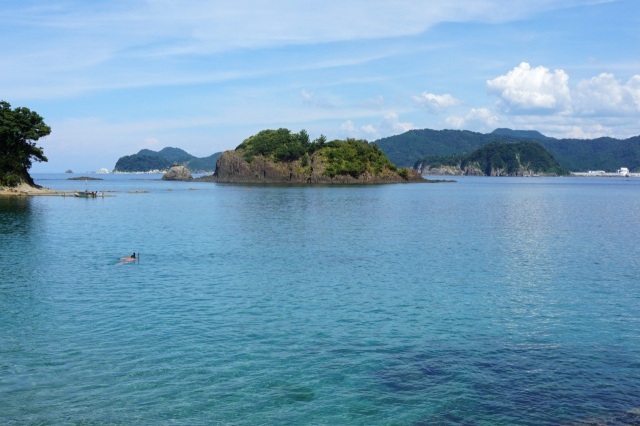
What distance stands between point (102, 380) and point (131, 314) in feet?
36.6

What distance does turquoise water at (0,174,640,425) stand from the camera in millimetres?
22094

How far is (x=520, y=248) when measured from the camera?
2616 inches

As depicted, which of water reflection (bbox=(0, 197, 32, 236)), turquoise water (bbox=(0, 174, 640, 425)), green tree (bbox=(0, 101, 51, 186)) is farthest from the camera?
green tree (bbox=(0, 101, 51, 186))

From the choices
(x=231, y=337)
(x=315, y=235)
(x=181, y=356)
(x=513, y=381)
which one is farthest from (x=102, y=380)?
(x=315, y=235)

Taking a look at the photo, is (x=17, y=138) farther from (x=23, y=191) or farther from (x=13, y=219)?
(x=13, y=219)

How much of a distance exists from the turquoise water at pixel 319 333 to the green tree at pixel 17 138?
331 ft

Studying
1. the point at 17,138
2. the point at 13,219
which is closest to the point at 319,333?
the point at 13,219

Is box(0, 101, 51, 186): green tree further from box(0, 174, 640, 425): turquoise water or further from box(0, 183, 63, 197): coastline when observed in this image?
box(0, 174, 640, 425): turquoise water

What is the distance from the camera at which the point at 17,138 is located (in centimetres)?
15588

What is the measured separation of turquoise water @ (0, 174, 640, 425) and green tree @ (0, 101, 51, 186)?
331ft

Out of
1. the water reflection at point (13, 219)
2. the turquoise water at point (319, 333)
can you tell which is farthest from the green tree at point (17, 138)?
the turquoise water at point (319, 333)

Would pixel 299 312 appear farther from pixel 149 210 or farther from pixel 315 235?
pixel 149 210

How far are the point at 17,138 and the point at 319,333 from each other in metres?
155

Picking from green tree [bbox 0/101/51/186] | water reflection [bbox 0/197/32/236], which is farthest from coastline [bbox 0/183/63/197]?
water reflection [bbox 0/197/32/236]
